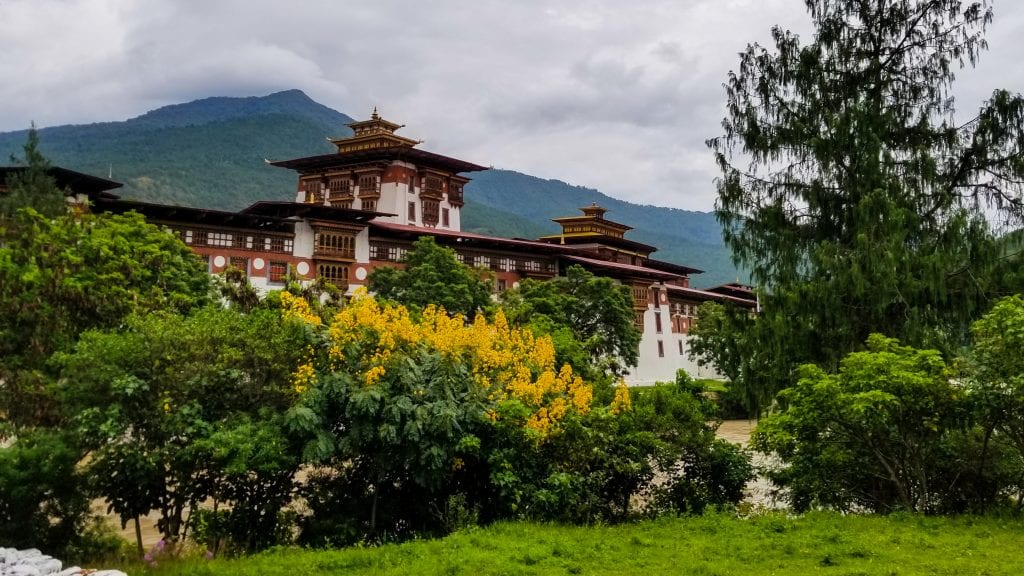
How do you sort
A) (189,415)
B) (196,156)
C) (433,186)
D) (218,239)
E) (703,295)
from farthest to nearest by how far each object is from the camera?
(196,156)
(703,295)
(433,186)
(218,239)
(189,415)

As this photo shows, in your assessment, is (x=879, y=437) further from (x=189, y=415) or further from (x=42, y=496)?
(x=42, y=496)

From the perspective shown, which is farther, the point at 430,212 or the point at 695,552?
the point at 430,212

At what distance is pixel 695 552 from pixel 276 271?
34.1 metres

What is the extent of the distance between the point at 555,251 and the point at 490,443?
4214 cm

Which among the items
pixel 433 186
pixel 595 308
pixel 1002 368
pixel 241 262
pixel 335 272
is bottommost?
pixel 1002 368

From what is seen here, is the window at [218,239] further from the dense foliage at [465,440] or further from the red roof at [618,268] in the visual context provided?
the dense foliage at [465,440]

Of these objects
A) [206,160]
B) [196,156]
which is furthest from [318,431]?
[196,156]

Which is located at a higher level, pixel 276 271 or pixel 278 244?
pixel 278 244

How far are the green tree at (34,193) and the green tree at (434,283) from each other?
14.5m

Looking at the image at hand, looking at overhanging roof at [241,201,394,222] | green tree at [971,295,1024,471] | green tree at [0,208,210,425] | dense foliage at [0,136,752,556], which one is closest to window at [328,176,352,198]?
overhanging roof at [241,201,394,222]

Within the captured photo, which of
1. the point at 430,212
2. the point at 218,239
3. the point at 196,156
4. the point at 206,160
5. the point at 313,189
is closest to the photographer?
the point at 218,239

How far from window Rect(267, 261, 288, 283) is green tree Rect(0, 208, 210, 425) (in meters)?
23.1

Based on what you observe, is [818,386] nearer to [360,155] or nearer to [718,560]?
[718,560]

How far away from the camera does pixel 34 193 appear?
88.0 ft
